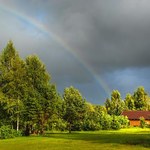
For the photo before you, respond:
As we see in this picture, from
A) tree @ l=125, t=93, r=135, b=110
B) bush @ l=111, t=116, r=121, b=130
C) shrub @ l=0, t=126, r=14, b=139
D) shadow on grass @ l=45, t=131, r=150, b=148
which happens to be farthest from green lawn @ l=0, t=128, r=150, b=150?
tree @ l=125, t=93, r=135, b=110

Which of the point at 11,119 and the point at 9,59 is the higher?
the point at 9,59

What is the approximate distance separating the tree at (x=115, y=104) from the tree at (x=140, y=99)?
35.7 ft

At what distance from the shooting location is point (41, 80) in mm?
73062

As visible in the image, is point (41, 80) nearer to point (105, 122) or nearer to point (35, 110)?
point (35, 110)

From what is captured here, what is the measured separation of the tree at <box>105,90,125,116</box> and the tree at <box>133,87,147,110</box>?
35.7 ft

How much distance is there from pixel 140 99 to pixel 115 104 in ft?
57.8

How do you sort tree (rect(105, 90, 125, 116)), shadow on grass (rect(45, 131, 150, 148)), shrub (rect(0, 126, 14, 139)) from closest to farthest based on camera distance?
1. shadow on grass (rect(45, 131, 150, 148))
2. shrub (rect(0, 126, 14, 139))
3. tree (rect(105, 90, 125, 116))

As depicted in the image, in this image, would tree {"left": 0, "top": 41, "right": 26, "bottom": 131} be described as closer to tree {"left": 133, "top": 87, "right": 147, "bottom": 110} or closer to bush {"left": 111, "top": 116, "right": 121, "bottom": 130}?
bush {"left": 111, "top": 116, "right": 121, "bottom": 130}

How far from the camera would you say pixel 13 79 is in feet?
230

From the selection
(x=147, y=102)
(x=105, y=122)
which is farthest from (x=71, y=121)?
(x=147, y=102)

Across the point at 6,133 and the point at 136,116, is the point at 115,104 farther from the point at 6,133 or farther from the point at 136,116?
the point at 6,133

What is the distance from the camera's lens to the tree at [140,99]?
178000mm

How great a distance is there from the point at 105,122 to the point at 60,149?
68251 mm

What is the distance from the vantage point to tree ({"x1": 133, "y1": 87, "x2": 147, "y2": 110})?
178000mm
